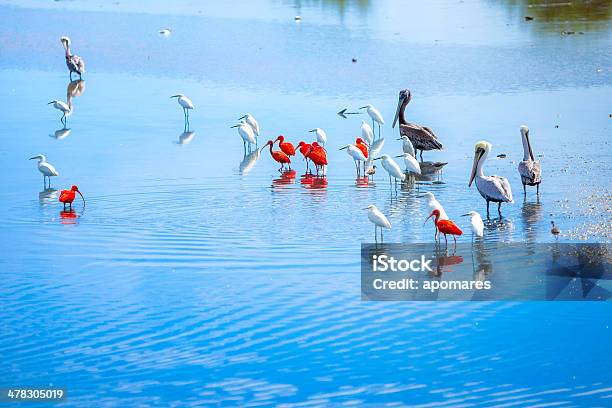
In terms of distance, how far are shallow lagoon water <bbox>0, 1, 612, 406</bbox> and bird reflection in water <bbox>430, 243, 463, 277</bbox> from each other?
429 millimetres

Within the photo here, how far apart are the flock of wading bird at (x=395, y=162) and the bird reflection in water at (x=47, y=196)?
11.1 inches

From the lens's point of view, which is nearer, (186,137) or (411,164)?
(411,164)

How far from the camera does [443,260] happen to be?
1170 centimetres

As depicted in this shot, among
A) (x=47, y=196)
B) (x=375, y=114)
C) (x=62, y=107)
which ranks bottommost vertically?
(x=47, y=196)

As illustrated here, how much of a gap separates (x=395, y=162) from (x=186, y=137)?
4.12 metres

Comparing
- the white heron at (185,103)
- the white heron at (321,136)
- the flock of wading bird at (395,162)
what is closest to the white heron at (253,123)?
the flock of wading bird at (395,162)

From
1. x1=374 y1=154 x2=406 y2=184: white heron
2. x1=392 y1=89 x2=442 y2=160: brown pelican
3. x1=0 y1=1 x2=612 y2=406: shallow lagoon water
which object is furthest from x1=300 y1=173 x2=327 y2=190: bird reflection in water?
x1=392 y1=89 x2=442 y2=160: brown pelican

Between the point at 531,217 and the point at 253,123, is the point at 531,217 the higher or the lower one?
the lower one

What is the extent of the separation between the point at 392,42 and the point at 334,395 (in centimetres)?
2203

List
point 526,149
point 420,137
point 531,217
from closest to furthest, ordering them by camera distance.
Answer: point 531,217 < point 526,149 < point 420,137

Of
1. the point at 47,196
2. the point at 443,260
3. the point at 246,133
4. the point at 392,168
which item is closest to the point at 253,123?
the point at 246,133

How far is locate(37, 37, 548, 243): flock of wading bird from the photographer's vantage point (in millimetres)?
12383

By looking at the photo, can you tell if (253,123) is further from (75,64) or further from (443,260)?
(75,64)

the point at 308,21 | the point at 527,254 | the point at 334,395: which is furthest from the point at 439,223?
the point at 308,21
